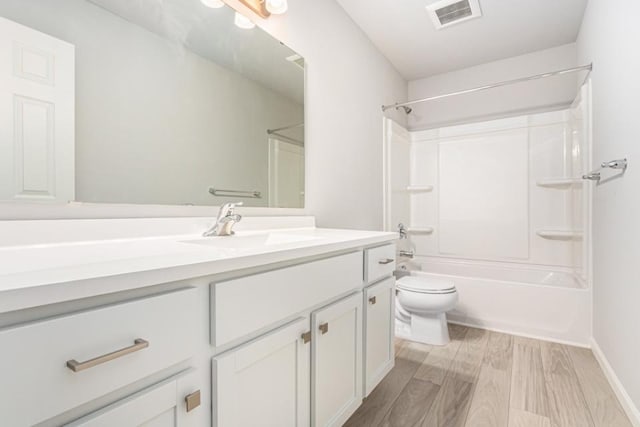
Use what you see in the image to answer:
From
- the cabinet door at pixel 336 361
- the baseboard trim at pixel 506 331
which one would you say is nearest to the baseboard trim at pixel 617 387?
the baseboard trim at pixel 506 331

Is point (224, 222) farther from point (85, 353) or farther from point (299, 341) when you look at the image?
point (85, 353)

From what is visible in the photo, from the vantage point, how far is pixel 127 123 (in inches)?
41.9

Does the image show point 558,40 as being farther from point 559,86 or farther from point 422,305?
point 422,305

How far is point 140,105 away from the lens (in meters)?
1.10

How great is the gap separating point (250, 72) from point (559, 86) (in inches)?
106

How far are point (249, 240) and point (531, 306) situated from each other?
6.99ft

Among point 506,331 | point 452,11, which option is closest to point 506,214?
point 506,331

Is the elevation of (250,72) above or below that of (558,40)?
below

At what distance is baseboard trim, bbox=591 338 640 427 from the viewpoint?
130cm

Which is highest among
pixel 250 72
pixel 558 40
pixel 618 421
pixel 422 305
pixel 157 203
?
pixel 558 40

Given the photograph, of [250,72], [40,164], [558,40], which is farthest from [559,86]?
[40,164]

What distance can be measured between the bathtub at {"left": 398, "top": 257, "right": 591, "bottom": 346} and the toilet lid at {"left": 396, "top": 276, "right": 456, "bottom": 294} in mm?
206

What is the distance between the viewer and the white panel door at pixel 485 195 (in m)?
2.84

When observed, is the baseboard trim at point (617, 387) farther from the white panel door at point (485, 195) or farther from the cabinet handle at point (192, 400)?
the cabinet handle at point (192, 400)
